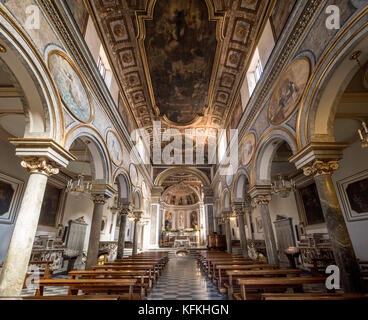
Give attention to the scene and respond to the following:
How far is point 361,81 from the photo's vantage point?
6016mm

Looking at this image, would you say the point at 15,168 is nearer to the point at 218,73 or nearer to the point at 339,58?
the point at 218,73

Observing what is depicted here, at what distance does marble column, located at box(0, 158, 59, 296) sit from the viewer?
4.17 m

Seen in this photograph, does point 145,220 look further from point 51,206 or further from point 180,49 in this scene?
point 180,49

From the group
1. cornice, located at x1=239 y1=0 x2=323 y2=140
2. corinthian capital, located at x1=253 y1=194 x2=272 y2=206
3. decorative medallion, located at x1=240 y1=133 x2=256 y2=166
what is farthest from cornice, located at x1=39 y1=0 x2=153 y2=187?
corinthian capital, located at x1=253 y1=194 x2=272 y2=206

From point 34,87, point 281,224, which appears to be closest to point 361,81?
point 34,87

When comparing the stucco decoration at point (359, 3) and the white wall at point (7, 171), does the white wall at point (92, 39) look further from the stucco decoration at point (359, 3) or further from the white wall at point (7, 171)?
the stucco decoration at point (359, 3)

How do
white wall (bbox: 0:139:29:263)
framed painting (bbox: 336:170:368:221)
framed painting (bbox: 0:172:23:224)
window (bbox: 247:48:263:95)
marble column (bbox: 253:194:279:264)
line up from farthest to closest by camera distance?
window (bbox: 247:48:263:95) < framed painting (bbox: 0:172:23:224) < white wall (bbox: 0:139:29:263) < marble column (bbox: 253:194:279:264) < framed painting (bbox: 336:170:368:221)

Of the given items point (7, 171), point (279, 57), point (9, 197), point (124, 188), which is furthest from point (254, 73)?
point (9, 197)

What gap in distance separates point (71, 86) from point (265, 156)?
7.84 m

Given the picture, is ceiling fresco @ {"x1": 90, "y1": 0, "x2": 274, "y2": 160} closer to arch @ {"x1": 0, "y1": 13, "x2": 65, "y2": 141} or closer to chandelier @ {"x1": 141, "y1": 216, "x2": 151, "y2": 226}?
arch @ {"x1": 0, "y1": 13, "x2": 65, "y2": 141}

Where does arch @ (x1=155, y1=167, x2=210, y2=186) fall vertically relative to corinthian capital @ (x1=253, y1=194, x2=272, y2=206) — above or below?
above

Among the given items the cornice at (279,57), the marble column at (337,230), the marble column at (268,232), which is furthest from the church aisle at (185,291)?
the cornice at (279,57)

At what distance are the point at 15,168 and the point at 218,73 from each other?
1185 centimetres

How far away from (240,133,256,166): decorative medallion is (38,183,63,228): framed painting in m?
11.5
